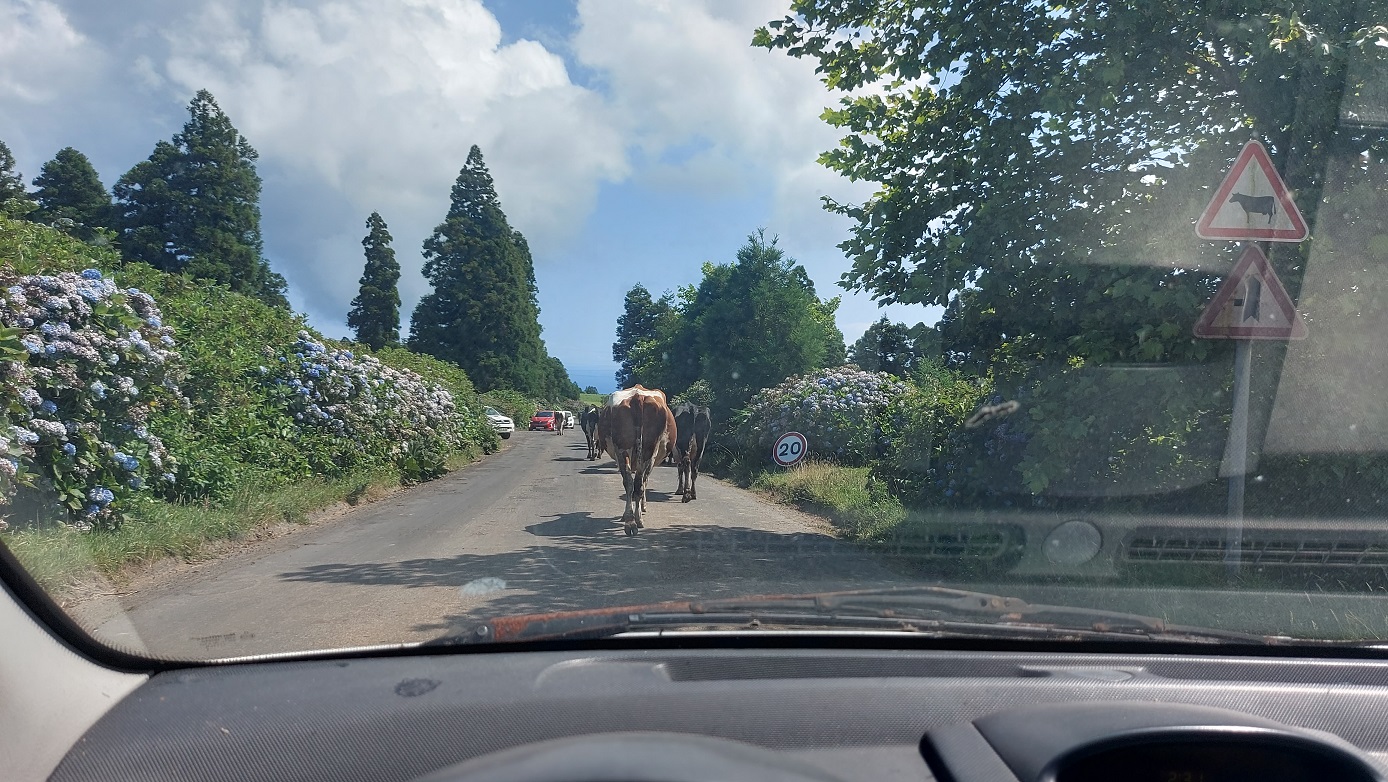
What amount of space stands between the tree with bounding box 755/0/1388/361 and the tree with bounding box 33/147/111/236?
24.2 metres

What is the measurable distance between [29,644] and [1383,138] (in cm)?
808

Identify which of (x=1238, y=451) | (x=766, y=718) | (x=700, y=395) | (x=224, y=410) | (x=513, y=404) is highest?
(x=513, y=404)

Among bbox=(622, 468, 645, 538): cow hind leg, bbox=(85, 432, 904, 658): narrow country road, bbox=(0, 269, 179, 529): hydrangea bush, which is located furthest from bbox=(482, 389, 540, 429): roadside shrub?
bbox=(0, 269, 179, 529): hydrangea bush

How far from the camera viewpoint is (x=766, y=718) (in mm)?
2475

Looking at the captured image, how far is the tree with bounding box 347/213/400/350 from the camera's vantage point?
1858 inches

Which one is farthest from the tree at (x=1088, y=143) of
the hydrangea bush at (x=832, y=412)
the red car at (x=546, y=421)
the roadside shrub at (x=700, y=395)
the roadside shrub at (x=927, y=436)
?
the red car at (x=546, y=421)

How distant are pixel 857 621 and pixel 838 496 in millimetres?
10468

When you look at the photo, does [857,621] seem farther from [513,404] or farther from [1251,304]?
[513,404]

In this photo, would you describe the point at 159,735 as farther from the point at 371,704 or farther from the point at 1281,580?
the point at 1281,580

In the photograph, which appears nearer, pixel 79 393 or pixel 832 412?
pixel 79 393

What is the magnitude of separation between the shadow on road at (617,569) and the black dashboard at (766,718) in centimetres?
241

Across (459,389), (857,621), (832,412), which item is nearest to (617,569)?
(857,621)

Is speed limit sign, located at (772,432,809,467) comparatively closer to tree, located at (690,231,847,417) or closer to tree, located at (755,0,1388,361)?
tree, located at (755,0,1388,361)

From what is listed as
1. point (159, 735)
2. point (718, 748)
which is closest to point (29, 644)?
point (159, 735)
